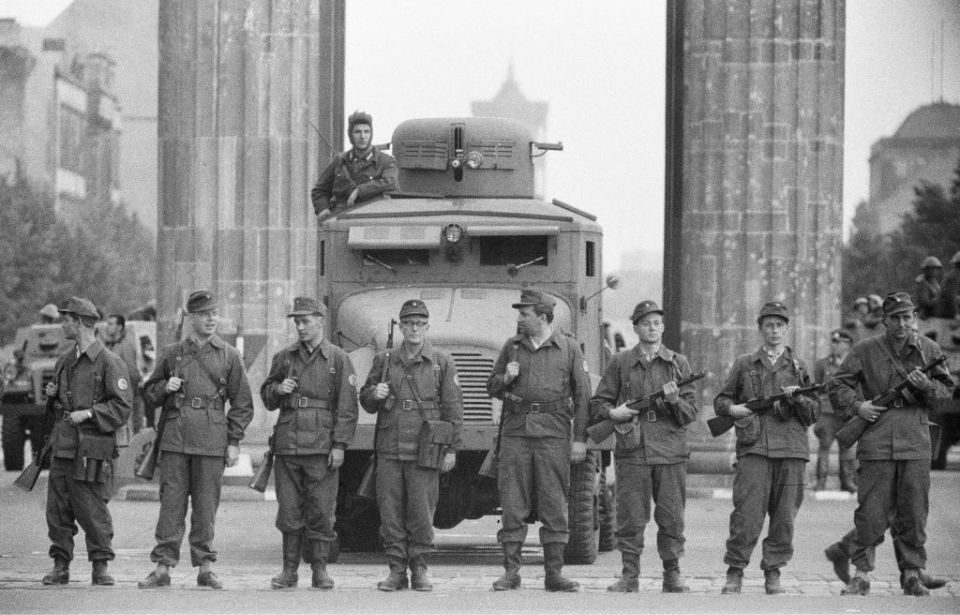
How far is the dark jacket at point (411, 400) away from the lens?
14078 mm

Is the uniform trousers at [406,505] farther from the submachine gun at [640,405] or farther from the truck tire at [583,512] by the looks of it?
the truck tire at [583,512]

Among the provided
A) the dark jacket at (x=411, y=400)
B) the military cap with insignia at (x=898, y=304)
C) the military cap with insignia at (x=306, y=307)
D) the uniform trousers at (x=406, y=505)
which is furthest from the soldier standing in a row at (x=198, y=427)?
the military cap with insignia at (x=898, y=304)

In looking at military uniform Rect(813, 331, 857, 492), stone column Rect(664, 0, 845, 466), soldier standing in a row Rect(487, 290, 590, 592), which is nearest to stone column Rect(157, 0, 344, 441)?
stone column Rect(664, 0, 845, 466)

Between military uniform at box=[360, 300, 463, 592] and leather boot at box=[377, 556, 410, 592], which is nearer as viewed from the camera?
leather boot at box=[377, 556, 410, 592]

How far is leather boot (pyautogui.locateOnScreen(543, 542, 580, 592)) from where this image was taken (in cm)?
1365

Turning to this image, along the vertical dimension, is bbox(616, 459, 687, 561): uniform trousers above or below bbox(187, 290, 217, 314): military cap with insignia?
below

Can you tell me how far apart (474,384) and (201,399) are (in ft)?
8.97

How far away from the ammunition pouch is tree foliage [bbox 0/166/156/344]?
48244mm

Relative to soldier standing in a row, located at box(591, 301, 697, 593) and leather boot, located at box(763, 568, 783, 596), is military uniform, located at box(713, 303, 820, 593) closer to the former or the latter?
leather boot, located at box(763, 568, 783, 596)

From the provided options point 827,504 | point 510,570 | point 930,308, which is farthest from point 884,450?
point 930,308

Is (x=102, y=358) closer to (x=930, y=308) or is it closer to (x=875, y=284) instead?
(x=930, y=308)

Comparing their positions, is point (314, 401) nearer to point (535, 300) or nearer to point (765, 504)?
point (535, 300)

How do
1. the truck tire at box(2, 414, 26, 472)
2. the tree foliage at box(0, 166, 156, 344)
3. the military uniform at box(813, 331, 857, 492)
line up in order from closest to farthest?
the military uniform at box(813, 331, 857, 492) → the truck tire at box(2, 414, 26, 472) → the tree foliage at box(0, 166, 156, 344)

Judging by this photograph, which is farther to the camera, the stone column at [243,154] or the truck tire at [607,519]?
the stone column at [243,154]
